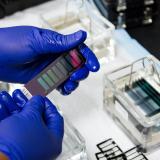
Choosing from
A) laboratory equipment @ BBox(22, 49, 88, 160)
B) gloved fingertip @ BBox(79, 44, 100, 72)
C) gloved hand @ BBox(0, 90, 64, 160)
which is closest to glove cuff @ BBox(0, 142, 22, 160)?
gloved hand @ BBox(0, 90, 64, 160)

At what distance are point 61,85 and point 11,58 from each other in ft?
0.38

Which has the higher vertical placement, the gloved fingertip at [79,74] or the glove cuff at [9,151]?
the glove cuff at [9,151]

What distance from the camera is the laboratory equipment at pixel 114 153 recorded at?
87 centimetres

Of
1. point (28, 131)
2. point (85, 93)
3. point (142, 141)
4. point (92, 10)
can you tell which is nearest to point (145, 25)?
point (92, 10)

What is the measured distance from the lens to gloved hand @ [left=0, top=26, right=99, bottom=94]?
0.86 meters

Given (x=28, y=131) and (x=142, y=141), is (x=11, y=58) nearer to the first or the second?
(x=28, y=131)

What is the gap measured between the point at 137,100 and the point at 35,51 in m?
0.24

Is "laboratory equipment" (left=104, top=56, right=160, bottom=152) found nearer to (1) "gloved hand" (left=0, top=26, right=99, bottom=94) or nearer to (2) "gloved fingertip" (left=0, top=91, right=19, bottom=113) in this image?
(1) "gloved hand" (left=0, top=26, right=99, bottom=94)

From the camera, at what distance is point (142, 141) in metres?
0.89

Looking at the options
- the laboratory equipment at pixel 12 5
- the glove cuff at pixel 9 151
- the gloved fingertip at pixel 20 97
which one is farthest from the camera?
the laboratory equipment at pixel 12 5

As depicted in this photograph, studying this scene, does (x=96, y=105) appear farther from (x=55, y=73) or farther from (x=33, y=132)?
(x=33, y=132)

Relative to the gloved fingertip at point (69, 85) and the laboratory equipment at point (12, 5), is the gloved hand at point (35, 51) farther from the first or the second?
the laboratory equipment at point (12, 5)

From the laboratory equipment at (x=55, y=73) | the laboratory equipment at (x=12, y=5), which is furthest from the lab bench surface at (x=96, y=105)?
the laboratory equipment at (x=12, y=5)

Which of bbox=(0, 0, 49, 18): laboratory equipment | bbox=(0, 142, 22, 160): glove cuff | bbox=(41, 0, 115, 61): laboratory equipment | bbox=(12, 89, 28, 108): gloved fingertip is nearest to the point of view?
bbox=(0, 142, 22, 160): glove cuff
